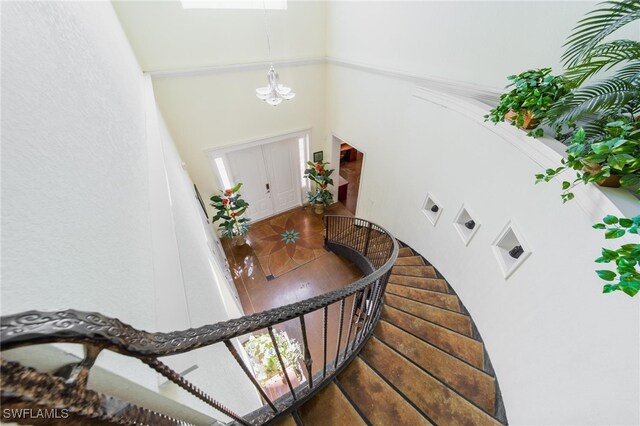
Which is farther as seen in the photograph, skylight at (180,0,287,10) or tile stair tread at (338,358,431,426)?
skylight at (180,0,287,10)

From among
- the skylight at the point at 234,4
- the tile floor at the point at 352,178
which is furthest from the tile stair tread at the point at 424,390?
the skylight at the point at 234,4

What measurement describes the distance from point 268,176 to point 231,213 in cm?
130

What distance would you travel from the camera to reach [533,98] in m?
1.65

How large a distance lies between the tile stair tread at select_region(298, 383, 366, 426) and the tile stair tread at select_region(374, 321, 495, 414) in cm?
76

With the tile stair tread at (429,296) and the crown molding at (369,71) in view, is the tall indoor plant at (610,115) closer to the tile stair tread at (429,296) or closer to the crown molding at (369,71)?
the crown molding at (369,71)

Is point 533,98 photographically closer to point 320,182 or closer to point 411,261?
point 411,261

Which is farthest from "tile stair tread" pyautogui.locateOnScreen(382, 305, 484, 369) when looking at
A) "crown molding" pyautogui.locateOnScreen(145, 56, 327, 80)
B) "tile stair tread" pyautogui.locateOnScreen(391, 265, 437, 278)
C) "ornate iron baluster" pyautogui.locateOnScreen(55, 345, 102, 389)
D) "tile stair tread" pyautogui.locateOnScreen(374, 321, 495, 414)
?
"crown molding" pyautogui.locateOnScreen(145, 56, 327, 80)

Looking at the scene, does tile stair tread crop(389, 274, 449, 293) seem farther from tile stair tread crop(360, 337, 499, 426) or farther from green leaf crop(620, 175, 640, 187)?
green leaf crop(620, 175, 640, 187)

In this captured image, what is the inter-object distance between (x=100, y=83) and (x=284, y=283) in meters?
3.84

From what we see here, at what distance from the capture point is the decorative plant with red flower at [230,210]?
4.80 metres

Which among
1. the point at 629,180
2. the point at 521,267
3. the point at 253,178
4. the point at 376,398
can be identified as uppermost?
the point at 629,180

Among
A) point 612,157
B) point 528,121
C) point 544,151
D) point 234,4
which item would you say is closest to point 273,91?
point 234,4

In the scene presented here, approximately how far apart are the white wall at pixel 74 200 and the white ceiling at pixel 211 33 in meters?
2.84

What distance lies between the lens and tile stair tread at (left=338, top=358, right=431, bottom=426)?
1.52m
